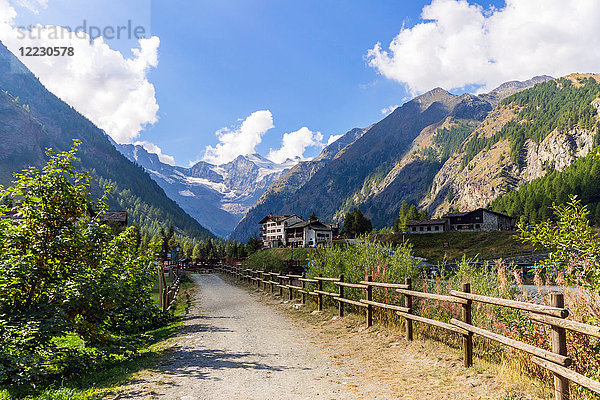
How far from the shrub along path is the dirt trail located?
0.7 inches

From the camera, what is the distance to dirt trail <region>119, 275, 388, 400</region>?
6.45m

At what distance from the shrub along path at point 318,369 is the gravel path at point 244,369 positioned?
0.7 inches

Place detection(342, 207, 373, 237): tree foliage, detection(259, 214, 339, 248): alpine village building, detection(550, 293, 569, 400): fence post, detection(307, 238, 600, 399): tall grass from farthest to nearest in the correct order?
1. detection(259, 214, 339, 248): alpine village building
2. detection(342, 207, 373, 237): tree foliage
3. detection(307, 238, 600, 399): tall grass
4. detection(550, 293, 569, 400): fence post

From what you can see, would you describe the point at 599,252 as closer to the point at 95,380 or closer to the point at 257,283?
the point at 95,380

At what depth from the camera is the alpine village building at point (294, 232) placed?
376ft

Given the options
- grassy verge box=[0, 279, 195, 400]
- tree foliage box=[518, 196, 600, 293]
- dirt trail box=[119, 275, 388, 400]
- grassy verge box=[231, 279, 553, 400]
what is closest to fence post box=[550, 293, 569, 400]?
grassy verge box=[231, 279, 553, 400]

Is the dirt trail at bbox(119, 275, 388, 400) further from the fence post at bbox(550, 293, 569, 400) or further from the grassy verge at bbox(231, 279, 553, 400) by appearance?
the fence post at bbox(550, 293, 569, 400)

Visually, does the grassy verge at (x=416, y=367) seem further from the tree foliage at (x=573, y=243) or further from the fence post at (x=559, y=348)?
the tree foliage at (x=573, y=243)

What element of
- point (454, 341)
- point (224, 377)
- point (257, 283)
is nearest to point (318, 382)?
point (224, 377)

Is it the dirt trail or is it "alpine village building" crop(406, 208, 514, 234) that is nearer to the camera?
the dirt trail

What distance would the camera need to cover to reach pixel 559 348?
198 inches

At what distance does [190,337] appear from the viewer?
12.0 m

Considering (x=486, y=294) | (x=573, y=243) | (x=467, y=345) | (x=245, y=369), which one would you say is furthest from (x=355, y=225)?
(x=573, y=243)

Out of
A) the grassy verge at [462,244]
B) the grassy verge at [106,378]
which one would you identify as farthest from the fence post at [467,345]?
the grassy verge at [462,244]
